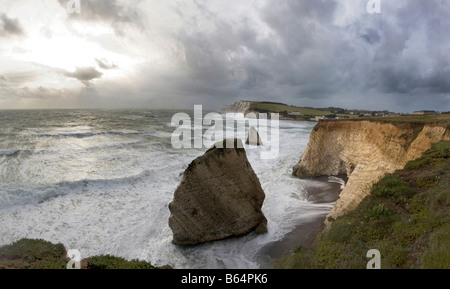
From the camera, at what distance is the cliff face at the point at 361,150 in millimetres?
13478

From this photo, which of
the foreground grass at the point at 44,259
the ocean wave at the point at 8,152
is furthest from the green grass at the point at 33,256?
the ocean wave at the point at 8,152

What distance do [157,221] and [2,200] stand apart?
12.4 m

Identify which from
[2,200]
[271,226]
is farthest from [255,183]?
[2,200]

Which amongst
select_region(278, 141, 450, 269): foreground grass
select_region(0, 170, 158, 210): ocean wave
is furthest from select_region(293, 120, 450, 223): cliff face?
select_region(0, 170, 158, 210): ocean wave

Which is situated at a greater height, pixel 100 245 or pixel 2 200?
pixel 2 200

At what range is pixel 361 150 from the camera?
20.9m

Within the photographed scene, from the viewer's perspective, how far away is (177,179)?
22.9 meters

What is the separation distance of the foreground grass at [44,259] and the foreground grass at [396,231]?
5990mm

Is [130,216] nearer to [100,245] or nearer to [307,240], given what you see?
[100,245]

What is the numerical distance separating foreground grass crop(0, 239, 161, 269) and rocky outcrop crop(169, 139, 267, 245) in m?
3.43

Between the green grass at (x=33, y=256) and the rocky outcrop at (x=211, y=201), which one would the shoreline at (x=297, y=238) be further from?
the green grass at (x=33, y=256)

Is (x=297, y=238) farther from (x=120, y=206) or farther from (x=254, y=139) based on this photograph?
(x=254, y=139)

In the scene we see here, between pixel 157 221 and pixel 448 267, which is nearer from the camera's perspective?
pixel 448 267

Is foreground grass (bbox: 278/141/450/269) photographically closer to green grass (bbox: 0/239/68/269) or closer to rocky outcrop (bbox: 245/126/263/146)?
green grass (bbox: 0/239/68/269)
